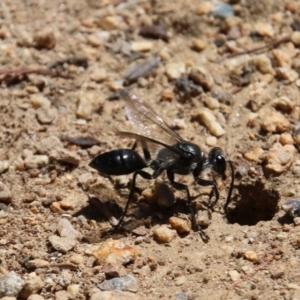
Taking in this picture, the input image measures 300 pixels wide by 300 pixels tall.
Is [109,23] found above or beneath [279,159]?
above

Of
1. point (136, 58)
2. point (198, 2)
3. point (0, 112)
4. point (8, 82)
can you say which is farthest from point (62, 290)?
point (198, 2)

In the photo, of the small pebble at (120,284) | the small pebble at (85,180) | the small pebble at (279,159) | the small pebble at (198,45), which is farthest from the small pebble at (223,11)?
the small pebble at (120,284)

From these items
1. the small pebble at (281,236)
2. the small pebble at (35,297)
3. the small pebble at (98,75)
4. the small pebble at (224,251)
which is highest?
the small pebble at (98,75)

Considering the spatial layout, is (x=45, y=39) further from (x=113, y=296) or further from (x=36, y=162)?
(x=113, y=296)

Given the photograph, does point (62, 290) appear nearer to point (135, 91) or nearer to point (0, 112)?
point (0, 112)

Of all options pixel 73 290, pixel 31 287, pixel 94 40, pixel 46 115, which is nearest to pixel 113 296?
pixel 73 290

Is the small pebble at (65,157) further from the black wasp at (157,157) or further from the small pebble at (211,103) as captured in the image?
the small pebble at (211,103)
